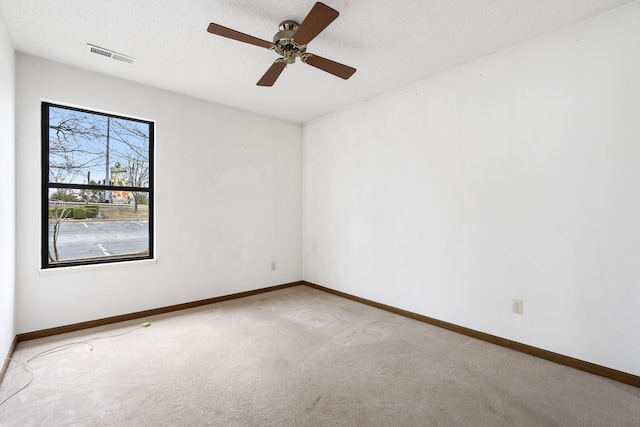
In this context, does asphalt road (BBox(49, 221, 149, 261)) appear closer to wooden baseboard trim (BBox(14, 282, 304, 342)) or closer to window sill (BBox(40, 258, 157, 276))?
window sill (BBox(40, 258, 157, 276))

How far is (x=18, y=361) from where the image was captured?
7.82ft

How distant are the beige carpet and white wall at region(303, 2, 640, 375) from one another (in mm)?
391

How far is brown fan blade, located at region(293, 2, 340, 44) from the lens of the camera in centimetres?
172

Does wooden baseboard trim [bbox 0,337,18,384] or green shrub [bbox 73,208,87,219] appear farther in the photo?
green shrub [bbox 73,208,87,219]

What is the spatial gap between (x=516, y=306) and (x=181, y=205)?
3.68 metres

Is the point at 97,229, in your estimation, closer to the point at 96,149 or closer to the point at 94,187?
the point at 94,187

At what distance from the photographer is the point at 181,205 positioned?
3.70m

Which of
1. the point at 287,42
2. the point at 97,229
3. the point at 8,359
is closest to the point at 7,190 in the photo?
the point at 97,229

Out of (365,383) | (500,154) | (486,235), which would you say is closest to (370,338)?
(365,383)

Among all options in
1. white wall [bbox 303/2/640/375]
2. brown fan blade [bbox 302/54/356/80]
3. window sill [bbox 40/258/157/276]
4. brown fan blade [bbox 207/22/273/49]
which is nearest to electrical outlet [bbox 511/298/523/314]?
white wall [bbox 303/2/640/375]

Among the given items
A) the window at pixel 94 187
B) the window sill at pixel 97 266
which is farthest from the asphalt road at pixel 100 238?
the window sill at pixel 97 266

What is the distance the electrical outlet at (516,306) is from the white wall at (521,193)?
5 centimetres

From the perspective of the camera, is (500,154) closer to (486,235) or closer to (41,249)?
(486,235)

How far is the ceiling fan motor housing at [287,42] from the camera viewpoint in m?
2.23
